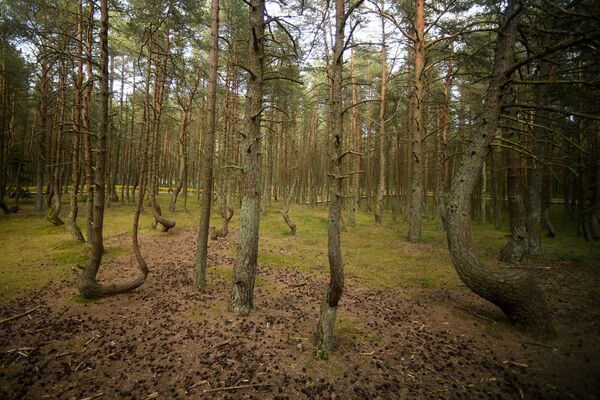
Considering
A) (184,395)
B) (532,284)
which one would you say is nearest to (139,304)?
(184,395)

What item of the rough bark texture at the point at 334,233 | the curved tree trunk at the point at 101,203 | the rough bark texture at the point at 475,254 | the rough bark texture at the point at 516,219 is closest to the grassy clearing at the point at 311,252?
the rough bark texture at the point at 516,219

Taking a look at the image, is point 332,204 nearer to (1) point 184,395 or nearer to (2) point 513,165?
(1) point 184,395

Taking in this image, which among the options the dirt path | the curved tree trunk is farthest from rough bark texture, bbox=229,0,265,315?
the curved tree trunk

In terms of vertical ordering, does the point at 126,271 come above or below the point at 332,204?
below

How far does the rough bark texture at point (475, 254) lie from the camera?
212 inches

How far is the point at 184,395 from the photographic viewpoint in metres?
3.84

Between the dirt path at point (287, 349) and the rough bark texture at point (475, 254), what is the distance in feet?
1.50

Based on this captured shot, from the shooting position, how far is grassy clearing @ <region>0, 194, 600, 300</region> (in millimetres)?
8750

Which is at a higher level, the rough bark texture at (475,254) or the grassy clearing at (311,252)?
the rough bark texture at (475,254)

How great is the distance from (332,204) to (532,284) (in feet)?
14.6

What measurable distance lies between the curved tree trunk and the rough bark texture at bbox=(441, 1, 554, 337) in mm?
8087

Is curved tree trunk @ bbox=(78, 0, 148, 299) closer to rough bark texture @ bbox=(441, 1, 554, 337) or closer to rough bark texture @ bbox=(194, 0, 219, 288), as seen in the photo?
rough bark texture @ bbox=(194, 0, 219, 288)

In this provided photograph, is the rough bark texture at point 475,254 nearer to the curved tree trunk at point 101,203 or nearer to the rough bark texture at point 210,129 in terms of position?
the rough bark texture at point 210,129

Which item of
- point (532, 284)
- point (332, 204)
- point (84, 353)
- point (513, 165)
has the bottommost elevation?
point (84, 353)
